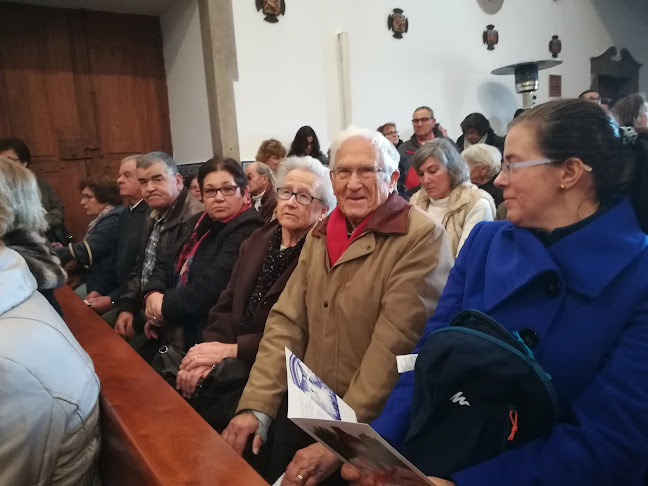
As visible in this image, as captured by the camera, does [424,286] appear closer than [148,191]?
Yes

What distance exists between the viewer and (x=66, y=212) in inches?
201

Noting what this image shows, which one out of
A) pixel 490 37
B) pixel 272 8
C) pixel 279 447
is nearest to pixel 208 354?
pixel 279 447

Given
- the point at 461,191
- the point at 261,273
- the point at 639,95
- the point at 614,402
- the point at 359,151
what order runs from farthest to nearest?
the point at 639,95 → the point at 461,191 → the point at 261,273 → the point at 359,151 → the point at 614,402

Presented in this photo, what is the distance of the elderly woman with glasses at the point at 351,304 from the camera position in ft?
4.64

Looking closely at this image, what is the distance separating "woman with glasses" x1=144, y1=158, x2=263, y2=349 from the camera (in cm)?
225

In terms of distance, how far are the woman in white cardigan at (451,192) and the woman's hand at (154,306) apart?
5.12 ft

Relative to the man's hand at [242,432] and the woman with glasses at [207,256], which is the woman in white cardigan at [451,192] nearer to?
the woman with glasses at [207,256]

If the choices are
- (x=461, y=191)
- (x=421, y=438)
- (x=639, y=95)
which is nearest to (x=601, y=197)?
(x=421, y=438)

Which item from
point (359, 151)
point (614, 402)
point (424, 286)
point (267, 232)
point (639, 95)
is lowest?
point (614, 402)

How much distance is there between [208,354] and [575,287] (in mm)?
1326

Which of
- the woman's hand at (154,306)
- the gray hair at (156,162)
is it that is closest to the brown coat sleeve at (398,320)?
the woman's hand at (154,306)

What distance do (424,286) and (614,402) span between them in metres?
0.61

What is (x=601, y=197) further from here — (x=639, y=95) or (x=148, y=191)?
(x=639, y=95)

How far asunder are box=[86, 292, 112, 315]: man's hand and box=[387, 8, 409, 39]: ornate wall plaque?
187 inches
